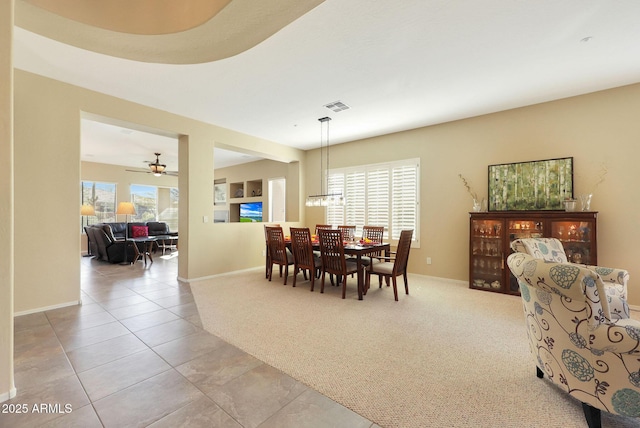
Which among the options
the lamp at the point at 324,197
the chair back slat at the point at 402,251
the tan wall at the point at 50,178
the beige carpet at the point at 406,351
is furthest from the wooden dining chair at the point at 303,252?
the tan wall at the point at 50,178

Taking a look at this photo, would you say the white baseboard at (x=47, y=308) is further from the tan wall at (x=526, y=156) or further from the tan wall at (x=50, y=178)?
the tan wall at (x=526, y=156)

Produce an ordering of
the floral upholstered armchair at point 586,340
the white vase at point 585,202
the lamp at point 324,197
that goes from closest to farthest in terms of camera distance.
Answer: the floral upholstered armchair at point 586,340
the white vase at point 585,202
the lamp at point 324,197

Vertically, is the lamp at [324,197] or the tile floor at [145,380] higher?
the lamp at [324,197]

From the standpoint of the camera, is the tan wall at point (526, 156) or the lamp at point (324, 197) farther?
the lamp at point (324, 197)

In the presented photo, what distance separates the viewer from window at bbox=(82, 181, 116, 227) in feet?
27.4

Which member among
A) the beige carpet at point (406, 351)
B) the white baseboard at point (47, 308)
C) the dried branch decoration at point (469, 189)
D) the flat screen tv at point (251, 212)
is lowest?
the beige carpet at point (406, 351)

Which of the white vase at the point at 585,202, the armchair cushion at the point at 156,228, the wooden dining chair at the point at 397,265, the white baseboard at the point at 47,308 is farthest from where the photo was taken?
the armchair cushion at the point at 156,228

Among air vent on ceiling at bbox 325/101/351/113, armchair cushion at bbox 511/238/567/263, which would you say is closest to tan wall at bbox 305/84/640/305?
air vent on ceiling at bbox 325/101/351/113

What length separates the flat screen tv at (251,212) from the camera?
8.48m

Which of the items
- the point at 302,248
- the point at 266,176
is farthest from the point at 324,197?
the point at 266,176

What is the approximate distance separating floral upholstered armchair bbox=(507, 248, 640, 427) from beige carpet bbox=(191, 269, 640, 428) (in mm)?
255

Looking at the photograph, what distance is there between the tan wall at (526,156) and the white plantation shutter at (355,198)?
389mm

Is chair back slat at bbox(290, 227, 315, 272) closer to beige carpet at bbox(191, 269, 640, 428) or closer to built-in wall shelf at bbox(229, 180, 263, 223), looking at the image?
beige carpet at bbox(191, 269, 640, 428)

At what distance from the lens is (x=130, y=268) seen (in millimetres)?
6004
